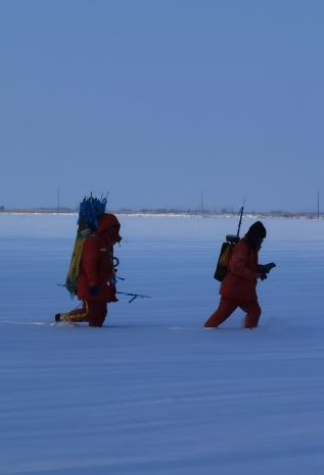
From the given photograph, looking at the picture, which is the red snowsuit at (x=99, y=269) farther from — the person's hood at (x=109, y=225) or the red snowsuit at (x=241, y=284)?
the red snowsuit at (x=241, y=284)

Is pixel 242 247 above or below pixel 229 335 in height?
above

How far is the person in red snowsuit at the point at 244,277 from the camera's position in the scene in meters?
9.39

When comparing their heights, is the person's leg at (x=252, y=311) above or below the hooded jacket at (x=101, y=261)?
below

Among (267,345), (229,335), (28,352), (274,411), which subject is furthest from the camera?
(229,335)

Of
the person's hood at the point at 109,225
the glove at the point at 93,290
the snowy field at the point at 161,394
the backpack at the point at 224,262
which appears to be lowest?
the snowy field at the point at 161,394

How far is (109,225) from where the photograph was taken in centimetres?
949

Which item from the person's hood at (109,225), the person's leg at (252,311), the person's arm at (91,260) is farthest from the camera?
the person's leg at (252,311)

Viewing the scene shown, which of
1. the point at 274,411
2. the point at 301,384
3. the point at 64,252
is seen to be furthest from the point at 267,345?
the point at 64,252

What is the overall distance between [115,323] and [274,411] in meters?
5.07

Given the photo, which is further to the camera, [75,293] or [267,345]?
[75,293]

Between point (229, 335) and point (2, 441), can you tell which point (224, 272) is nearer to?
point (229, 335)

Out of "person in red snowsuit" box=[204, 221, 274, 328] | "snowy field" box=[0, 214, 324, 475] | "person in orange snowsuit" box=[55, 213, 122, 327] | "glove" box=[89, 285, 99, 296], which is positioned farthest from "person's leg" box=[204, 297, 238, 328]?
"glove" box=[89, 285, 99, 296]

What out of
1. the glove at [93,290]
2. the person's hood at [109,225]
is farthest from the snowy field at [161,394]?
the person's hood at [109,225]

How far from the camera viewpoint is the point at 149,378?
6.52 metres
